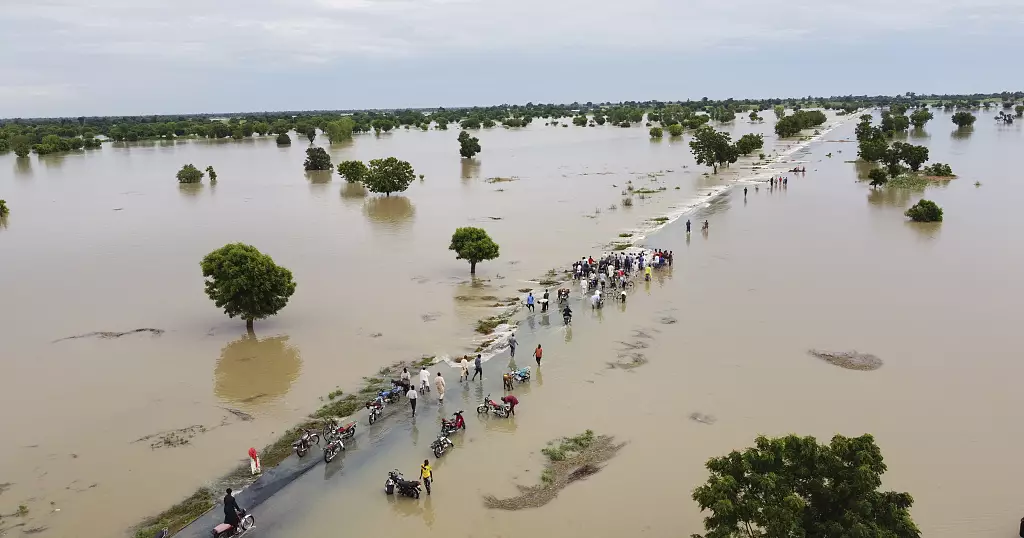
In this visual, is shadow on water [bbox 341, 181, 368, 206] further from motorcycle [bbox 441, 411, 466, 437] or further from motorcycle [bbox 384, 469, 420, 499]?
motorcycle [bbox 384, 469, 420, 499]

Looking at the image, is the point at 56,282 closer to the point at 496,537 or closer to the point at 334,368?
the point at 334,368

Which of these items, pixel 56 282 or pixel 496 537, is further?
pixel 56 282

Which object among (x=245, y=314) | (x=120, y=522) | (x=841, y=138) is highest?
(x=841, y=138)

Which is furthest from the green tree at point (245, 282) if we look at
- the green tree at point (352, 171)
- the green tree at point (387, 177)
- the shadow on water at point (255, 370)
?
the green tree at point (352, 171)

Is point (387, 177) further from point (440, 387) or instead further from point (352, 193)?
point (440, 387)

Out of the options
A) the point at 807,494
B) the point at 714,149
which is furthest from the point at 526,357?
the point at 714,149

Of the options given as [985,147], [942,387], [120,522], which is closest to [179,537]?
[120,522]

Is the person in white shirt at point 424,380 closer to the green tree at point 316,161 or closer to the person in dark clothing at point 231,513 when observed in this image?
the person in dark clothing at point 231,513
